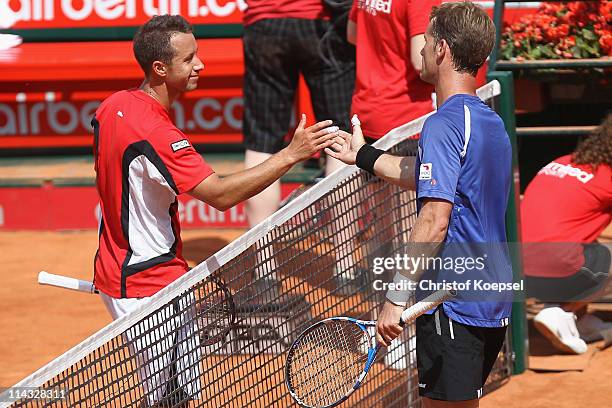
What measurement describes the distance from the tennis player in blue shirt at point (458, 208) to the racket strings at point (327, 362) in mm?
317

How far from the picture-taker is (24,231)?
26.7 ft

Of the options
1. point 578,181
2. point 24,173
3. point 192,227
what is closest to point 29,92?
point 24,173

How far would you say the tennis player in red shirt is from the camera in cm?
561

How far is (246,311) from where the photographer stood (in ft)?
12.9

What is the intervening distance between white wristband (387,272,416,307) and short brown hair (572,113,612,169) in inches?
102

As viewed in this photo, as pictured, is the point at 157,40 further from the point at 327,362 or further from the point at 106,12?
the point at 106,12

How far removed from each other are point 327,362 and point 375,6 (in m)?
2.22

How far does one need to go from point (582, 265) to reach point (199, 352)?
8.30 feet

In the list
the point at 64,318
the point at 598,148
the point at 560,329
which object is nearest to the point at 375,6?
the point at 598,148

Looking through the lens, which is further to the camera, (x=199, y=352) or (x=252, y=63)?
Result: (x=252, y=63)

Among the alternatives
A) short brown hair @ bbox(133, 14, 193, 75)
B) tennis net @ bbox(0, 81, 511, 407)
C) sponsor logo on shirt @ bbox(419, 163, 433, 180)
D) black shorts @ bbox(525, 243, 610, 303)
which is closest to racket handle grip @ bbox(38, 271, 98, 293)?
tennis net @ bbox(0, 81, 511, 407)

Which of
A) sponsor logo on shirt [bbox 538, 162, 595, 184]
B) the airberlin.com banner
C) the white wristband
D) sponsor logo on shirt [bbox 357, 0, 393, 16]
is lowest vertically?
sponsor logo on shirt [bbox 538, 162, 595, 184]

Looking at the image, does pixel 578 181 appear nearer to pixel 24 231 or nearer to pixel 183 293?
pixel 183 293

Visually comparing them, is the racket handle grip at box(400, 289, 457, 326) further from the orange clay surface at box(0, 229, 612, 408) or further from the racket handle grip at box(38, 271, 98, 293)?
the orange clay surface at box(0, 229, 612, 408)
